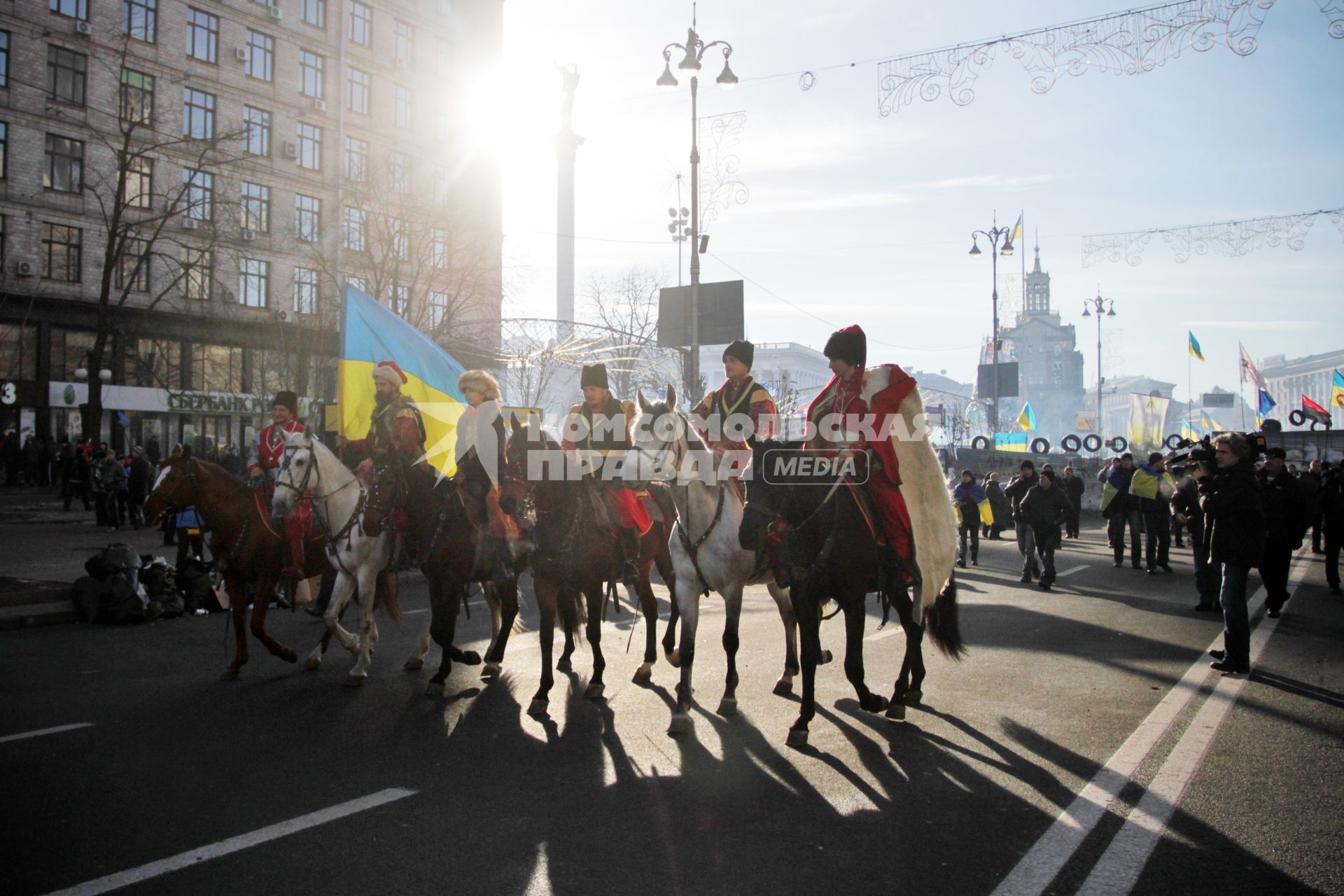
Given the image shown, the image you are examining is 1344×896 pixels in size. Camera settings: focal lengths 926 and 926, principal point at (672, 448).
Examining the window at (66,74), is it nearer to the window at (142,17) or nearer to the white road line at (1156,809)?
the window at (142,17)

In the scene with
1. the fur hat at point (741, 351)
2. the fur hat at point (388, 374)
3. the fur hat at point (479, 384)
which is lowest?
the fur hat at point (479, 384)

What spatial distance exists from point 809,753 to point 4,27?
134 feet

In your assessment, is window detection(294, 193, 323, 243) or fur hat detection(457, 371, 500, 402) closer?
fur hat detection(457, 371, 500, 402)

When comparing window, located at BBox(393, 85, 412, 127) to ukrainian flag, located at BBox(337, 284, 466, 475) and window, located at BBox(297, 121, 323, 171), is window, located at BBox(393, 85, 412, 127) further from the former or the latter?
ukrainian flag, located at BBox(337, 284, 466, 475)

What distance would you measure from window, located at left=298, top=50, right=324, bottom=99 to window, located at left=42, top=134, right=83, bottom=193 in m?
10.6

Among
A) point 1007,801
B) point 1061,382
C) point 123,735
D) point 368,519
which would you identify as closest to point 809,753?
point 1007,801

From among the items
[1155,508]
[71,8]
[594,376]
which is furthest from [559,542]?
[71,8]

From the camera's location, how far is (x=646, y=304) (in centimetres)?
3844

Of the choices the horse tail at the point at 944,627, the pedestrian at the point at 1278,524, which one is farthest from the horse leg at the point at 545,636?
the pedestrian at the point at 1278,524

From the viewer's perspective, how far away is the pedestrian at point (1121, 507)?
17641 millimetres

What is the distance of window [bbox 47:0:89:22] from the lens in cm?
3481

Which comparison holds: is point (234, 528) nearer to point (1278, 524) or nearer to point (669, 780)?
point (669, 780)

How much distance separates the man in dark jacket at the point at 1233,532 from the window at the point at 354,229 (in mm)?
23708

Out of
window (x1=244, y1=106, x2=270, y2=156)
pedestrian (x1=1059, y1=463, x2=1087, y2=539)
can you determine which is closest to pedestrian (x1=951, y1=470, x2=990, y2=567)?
pedestrian (x1=1059, y1=463, x2=1087, y2=539)
